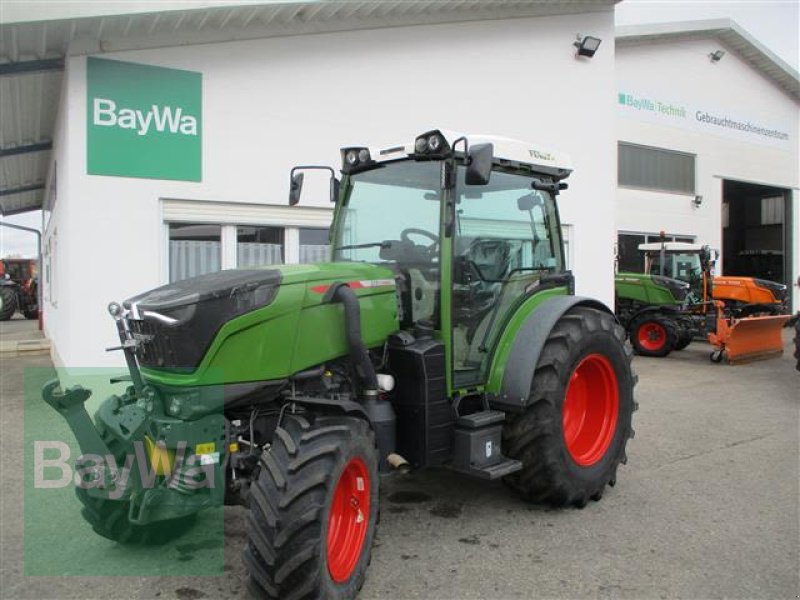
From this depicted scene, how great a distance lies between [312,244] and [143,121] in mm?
2330

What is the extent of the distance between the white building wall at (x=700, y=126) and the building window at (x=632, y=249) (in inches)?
7.9

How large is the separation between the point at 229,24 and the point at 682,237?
14236mm

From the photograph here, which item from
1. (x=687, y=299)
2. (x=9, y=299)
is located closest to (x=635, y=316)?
(x=687, y=299)

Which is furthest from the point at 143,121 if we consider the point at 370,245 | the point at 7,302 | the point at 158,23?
the point at 7,302

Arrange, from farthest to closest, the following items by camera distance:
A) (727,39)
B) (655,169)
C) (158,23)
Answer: (727,39)
(655,169)
(158,23)

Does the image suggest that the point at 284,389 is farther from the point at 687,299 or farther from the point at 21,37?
the point at 687,299

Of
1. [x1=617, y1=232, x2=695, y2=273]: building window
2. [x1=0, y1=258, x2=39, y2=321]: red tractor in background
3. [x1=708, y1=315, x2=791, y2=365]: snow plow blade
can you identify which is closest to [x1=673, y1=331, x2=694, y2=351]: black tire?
[x1=708, y1=315, x2=791, y2=365]: snow plow blade

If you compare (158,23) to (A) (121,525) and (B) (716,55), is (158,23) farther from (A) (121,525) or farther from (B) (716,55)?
(B) (716,55)

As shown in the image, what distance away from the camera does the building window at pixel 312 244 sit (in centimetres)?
809

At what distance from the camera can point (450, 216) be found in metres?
3.94

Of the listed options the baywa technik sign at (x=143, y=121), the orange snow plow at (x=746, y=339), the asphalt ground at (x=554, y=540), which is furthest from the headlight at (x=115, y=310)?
the orange snow plow at (x=746, y=339)

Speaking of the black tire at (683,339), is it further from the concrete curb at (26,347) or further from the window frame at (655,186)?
the concrete curb at (26,347)

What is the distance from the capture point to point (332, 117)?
8.13 meters

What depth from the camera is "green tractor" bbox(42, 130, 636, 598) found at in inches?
121
